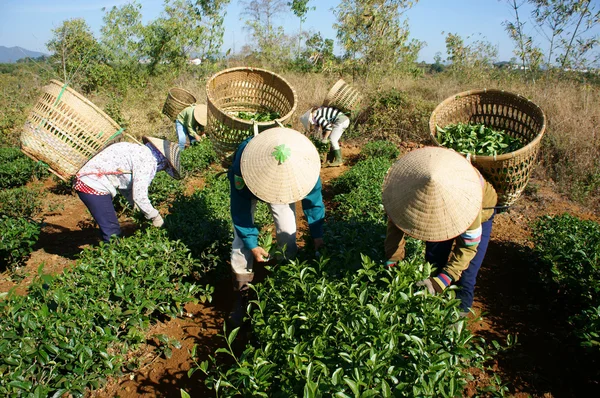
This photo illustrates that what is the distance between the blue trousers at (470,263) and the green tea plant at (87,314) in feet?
5.67

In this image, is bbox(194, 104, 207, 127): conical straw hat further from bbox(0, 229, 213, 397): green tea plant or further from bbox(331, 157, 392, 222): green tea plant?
bbox(0, 229, 213, 397): green tea plant

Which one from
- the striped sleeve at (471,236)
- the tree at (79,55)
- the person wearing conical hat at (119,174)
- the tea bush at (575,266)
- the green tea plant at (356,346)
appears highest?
the tree at (79,55)

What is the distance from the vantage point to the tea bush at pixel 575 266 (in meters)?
2.71

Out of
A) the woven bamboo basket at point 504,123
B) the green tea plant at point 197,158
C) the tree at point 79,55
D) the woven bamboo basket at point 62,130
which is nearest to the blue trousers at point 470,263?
the woven bamboo basket at point 504,123

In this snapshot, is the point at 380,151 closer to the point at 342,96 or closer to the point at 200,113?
the point at 342,96

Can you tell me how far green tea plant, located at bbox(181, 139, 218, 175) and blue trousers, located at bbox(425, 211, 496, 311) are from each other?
15.9ft

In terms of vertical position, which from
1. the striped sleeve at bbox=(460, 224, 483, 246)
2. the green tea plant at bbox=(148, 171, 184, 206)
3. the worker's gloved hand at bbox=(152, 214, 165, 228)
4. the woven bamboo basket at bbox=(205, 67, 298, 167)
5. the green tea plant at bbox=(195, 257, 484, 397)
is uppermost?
the woven bamboo basket at bbox=(205, 67, 298, 167)

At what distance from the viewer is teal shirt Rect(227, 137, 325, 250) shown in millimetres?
2617

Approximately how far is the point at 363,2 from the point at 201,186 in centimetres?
728

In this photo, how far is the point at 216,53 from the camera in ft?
50.1

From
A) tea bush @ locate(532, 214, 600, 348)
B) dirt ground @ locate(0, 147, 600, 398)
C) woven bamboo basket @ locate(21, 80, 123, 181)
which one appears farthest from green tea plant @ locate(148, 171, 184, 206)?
tea bush @ locate(532, 214, 600, 348)

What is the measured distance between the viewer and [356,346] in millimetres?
1748

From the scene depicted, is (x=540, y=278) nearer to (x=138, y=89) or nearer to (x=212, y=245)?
(x=212, y=245)

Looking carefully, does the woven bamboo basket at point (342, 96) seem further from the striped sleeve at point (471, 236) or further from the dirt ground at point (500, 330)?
the striped sleeve at point (471, 236)
